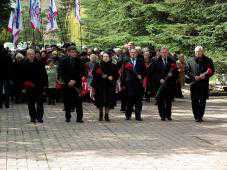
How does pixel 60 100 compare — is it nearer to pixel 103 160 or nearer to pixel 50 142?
pixel 50 142

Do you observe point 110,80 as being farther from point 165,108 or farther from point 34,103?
point 34,103

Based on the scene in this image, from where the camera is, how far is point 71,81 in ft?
55.4

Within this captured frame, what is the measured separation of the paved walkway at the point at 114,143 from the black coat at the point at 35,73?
1024mm

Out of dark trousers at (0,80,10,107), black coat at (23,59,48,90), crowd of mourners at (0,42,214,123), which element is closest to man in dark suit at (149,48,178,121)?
crowd of mourners at (0,42,214,123)

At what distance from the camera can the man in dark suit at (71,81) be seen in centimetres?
1689

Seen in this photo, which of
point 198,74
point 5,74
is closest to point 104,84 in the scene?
point 198,74

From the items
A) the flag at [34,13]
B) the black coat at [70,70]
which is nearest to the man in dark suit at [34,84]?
the black coat at [70,70]

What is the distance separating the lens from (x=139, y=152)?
37.7 ft

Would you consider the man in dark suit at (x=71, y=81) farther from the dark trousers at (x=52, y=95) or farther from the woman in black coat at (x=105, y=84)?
the dark trousers at (x=52, y=95)

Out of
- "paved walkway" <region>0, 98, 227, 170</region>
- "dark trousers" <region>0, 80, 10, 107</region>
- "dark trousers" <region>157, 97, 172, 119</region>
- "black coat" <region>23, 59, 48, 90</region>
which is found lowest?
"paved walkway" <region>0, 98, 227, 170</region>

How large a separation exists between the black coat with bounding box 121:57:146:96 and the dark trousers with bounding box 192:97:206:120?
1.51 meters

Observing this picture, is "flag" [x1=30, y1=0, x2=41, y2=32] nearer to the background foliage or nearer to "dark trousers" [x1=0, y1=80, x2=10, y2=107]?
the background foliage

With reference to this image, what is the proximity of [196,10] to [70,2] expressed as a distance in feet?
155

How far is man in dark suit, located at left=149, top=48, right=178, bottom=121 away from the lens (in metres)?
17.5
